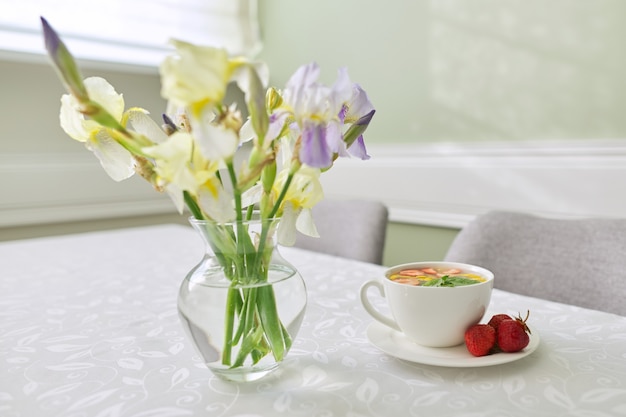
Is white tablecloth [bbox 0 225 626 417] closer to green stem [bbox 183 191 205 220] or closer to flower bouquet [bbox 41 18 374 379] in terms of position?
flower bouquet [bbox 41 18 374 379]

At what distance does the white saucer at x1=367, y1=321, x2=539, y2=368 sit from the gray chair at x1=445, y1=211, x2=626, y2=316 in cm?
38

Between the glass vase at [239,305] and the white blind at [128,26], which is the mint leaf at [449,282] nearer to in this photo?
the glass vase at [239,305]

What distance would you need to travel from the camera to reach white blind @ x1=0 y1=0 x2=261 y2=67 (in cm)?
188

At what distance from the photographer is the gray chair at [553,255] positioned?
94 cm

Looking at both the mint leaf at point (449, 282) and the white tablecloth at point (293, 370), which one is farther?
the mint leaf at point (449, 282)

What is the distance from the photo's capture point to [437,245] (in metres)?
1.88

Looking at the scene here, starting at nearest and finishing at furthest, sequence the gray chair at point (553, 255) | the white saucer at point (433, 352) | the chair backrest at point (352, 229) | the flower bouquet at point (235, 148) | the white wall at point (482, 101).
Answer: the flower bouquet at point (235, 148) → the white saucer at point (433, 352) → the gray chair at point (553, 255) → the chair backrest at point (352, 229) → the white wall at point (482, 101)

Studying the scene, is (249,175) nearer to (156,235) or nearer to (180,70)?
(180,70)

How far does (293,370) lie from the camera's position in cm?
56

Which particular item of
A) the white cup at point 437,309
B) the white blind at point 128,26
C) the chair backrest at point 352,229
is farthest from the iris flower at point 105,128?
the white blind at point 128,26

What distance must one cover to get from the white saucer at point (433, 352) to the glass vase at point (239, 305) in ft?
0.37

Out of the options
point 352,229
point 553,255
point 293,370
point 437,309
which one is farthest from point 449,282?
point 352,229

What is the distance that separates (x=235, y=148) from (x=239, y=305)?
0.51 ft

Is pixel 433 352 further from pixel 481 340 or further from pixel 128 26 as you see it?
pixel 128 26
